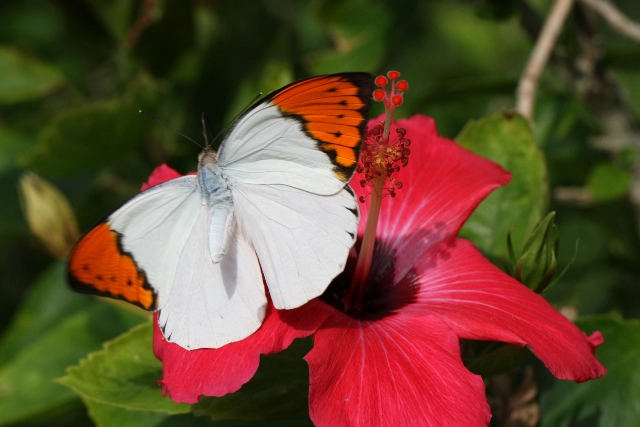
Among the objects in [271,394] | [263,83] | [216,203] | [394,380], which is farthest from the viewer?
[263,83]

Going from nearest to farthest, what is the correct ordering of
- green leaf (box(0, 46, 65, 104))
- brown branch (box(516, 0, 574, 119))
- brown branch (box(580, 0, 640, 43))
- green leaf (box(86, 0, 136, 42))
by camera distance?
brown branch (box(516, 0, 574, 119)) < brown branch (box(580, 0, 640, 43)) < green leaf (box(86, 0, 136, 42)) < green leaf (box(0, 46, 65, 104))

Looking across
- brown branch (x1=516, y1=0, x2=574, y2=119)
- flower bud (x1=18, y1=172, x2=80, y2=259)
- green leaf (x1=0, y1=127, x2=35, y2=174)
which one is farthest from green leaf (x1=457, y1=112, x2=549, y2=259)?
green leaf (x1=0, y1=127, x2=35, y2=174)

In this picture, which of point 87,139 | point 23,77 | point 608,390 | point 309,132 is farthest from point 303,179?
point 23,77

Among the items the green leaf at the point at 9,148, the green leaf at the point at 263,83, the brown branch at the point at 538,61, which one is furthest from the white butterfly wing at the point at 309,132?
the green leaf at the point at 9,148

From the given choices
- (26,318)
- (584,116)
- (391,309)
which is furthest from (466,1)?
(26,318)

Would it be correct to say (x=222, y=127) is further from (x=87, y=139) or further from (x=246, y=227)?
A: (x=246, y=227)

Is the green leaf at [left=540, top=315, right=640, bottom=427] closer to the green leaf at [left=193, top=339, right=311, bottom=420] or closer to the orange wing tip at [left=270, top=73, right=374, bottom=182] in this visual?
the green leaf at [left=193, top=339, right=311, bottom=420]
